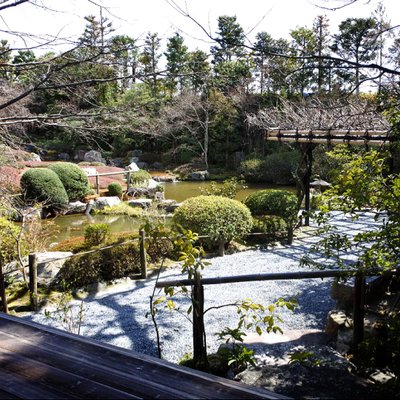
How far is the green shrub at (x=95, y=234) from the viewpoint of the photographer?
20.5 feet

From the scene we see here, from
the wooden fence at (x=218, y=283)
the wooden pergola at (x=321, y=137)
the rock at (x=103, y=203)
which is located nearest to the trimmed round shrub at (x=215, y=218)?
the wooden pergola at (x=321, y=137)

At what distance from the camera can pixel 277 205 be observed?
8.39m

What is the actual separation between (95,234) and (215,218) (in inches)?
82.5

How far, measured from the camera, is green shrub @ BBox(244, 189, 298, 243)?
328 inches

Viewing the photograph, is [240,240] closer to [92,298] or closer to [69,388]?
[92,298]

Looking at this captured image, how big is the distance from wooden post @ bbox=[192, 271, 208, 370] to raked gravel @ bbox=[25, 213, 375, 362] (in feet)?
3.13

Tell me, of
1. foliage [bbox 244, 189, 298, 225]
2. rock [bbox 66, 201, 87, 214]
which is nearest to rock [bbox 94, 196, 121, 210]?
rock [bbox 66, 201, 87, 214]

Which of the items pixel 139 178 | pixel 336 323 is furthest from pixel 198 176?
pixel 336 323

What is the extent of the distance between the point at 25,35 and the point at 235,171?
1874 centimetres

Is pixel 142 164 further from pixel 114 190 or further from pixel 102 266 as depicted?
pixel 102 266

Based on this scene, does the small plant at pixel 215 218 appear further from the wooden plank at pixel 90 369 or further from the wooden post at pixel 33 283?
the wooden plank at pixel 90 369

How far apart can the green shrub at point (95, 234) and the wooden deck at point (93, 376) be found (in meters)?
4.99

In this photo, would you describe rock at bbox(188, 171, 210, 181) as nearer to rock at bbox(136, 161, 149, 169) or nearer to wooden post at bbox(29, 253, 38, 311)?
rock at bbox(136, 161, 149, 169)

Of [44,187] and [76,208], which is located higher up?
[44,187]
